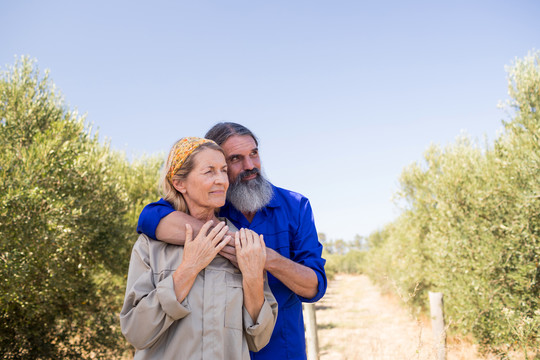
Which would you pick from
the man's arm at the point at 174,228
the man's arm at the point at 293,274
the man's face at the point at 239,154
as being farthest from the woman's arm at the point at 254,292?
the man's face at the point at 239,154

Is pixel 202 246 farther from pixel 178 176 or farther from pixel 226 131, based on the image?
pixel 226 131

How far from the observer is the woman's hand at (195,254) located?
6.06ft

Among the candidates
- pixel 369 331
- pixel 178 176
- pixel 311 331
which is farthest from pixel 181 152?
pixel 369 331

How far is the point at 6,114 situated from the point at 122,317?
34.6 feet

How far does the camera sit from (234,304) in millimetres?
1909

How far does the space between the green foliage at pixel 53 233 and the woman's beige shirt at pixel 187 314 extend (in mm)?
6482

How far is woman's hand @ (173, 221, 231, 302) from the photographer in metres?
1.85

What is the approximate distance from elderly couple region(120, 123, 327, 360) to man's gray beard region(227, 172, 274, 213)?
0.03ft

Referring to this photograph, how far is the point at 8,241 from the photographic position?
23.6 feet

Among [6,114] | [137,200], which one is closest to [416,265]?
[137,200]

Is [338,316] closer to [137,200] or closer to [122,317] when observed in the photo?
[137,200]

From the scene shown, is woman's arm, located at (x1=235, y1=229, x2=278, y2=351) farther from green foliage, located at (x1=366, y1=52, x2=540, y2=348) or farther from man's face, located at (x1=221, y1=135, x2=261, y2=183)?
green foliage, located at (x1=366, y1=52, x2=540, y2=348)

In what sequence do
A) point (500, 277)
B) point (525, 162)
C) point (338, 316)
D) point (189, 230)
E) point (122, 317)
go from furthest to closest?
point (338, 316)
point (500, 277)
point (525, 162)
point (189, 230)
point (122, 317)

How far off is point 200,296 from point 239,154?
110cm
